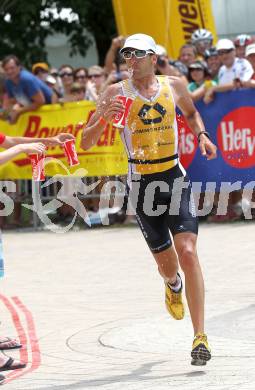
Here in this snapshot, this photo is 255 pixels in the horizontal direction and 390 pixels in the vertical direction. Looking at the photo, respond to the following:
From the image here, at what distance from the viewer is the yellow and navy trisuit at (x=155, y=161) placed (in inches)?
295

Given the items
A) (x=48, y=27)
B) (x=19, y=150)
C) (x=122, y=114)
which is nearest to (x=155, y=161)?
(x=122, y=114)

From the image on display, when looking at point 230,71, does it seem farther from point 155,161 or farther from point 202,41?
point 155,161

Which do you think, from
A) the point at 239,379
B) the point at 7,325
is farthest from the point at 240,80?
the point at 239,379

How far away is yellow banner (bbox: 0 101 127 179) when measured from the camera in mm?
15672

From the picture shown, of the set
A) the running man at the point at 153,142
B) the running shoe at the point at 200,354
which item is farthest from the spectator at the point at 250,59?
the running shoe at the point at 200,354

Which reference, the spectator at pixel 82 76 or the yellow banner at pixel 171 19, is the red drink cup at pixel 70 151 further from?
the yellow banner at pixel 171 19

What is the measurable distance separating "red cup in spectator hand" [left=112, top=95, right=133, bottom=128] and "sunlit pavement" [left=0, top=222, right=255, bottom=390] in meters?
1.63

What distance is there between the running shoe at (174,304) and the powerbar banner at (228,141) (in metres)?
6.58

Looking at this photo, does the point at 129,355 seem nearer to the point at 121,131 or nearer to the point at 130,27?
the point at 121,131

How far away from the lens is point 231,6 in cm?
2198

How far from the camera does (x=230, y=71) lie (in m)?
14.8

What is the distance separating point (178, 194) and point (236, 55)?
888cm

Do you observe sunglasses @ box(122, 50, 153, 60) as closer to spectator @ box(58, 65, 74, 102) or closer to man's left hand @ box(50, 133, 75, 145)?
man's left hand @ box(50, 133, 75, 145)

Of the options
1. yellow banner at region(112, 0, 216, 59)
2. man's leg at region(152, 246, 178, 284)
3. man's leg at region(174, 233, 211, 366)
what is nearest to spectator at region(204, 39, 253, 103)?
yellow banner at region(112, 0, 216, 59)
